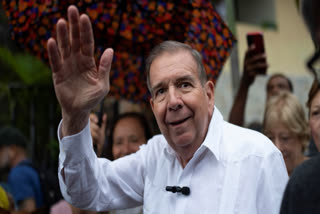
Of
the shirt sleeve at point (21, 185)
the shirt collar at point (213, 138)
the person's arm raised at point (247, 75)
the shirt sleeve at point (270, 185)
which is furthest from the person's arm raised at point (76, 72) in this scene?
the shirt sleeve at point (21, 185)

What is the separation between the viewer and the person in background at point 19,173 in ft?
15.1

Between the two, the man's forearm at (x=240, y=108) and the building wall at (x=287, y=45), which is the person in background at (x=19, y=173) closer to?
the man's forearm at (x=240, y=108)

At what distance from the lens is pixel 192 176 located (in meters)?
2.16

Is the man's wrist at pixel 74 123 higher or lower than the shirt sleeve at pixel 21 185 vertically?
higher

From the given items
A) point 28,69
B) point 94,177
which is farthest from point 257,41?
point 28,69

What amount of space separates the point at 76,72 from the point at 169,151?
2.53 ft

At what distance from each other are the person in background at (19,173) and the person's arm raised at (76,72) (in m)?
2.81

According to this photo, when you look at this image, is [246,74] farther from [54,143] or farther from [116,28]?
[54,143]

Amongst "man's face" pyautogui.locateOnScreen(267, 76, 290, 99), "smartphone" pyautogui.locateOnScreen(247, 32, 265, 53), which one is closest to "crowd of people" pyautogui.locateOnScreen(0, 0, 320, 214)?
"smartphone" pyautogui.locateOnScreen(247, 32, 265, 53)

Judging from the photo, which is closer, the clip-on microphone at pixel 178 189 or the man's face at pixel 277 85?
the clip-on microphone at pixel 178 189

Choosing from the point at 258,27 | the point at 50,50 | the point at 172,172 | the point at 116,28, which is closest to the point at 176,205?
the point at 172,172

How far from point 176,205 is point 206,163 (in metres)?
0.28

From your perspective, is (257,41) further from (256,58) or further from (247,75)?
(247,75)

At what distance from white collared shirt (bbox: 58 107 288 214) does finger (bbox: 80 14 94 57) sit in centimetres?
45
